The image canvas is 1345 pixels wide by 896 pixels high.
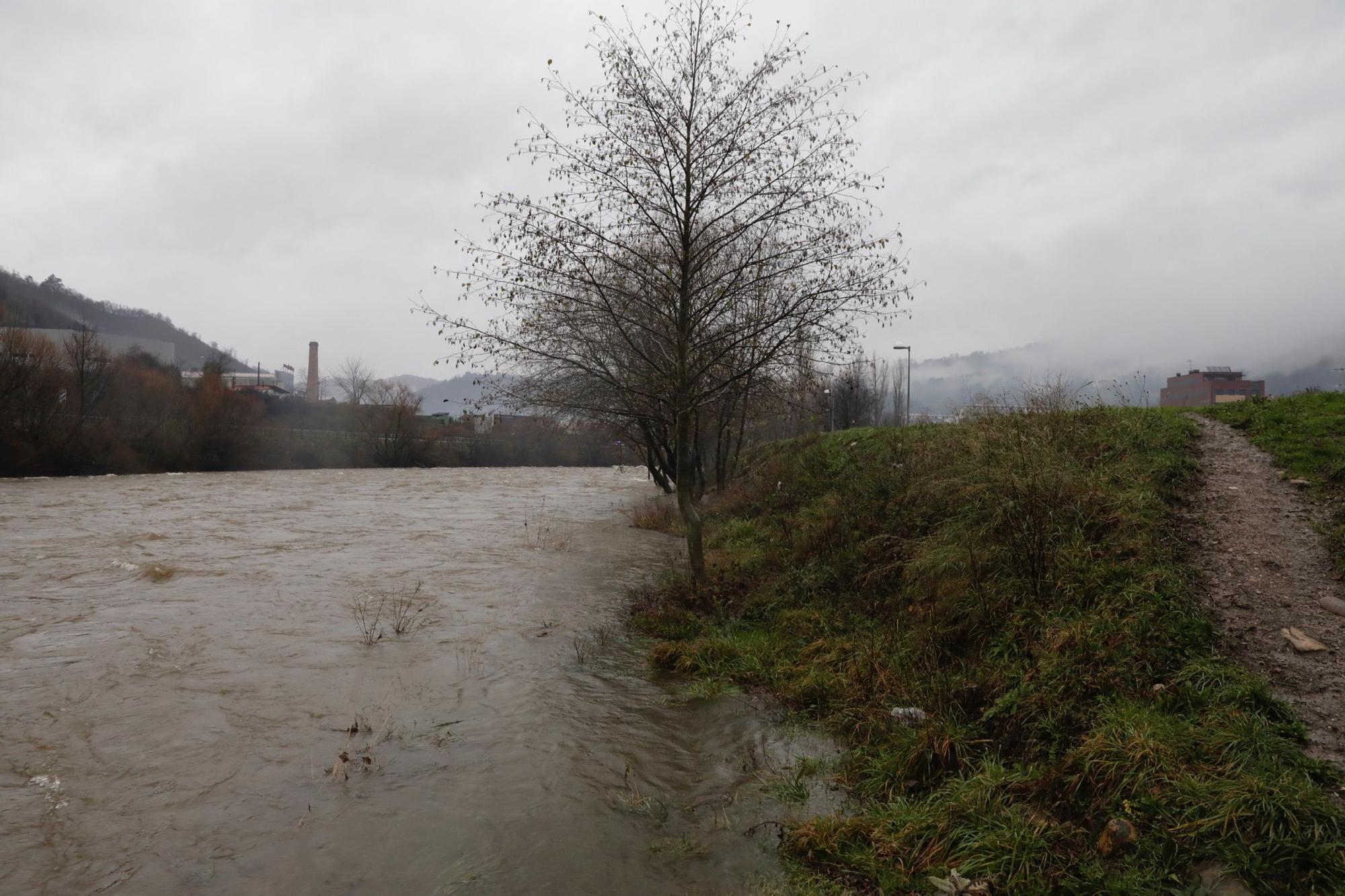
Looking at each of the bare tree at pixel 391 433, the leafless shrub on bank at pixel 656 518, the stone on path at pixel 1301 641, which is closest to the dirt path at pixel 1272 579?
the stone on path at pixel 1301 641

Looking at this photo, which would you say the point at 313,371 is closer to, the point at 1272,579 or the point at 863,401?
the point at 863,401

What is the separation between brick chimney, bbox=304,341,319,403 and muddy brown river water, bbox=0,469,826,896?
273 ft

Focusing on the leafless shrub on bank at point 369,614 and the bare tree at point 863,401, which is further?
the bare tree at point 863,401

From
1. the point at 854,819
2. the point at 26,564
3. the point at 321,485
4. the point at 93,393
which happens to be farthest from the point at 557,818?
the point at 93,393

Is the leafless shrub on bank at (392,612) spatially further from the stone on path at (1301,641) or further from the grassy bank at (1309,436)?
the grassy bank at (1309,436)

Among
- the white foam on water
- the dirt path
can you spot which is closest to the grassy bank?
the dirt path

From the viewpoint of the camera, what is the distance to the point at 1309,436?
7.49 metres

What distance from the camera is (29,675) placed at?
7688 millimetres

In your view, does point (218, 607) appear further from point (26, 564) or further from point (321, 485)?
point (321, 485)

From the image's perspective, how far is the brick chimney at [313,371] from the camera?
90081mm

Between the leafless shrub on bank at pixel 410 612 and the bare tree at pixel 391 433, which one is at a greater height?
the bare tree at pixel 391 433

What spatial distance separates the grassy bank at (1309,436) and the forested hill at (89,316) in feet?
330

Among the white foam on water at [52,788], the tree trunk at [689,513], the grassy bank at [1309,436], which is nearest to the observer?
the white foam on water at [52,788]

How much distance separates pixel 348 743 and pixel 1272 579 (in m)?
7.44
